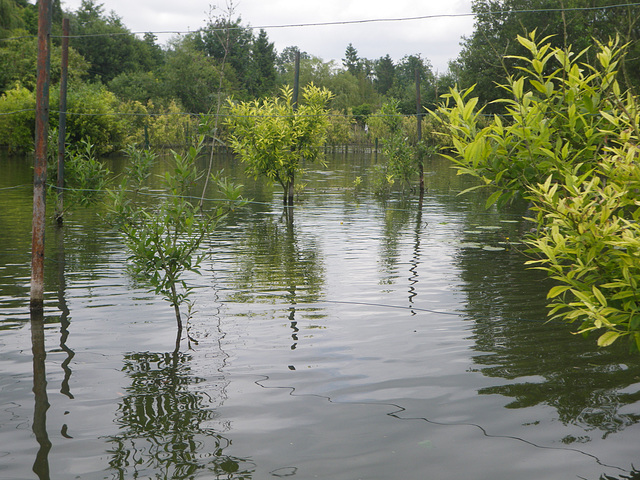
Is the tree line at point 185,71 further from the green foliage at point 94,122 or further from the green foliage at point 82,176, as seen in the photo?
the green foliage at point 82,176

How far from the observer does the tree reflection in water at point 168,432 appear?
4.45 metres

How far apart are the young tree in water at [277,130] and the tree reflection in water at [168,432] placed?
15.3 metres

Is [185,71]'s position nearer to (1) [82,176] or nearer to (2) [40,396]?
(1) [82,176]

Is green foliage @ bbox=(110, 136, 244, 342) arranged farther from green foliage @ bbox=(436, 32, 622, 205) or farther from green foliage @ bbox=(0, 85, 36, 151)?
green foliage @ bbox=(0, 85, 36, 151)

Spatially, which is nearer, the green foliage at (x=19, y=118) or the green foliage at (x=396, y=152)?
the green foliage at (x=396, y=152)

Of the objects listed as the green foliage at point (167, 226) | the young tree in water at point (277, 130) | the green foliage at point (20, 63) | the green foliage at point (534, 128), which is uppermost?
the green foliage at point (20, 63)

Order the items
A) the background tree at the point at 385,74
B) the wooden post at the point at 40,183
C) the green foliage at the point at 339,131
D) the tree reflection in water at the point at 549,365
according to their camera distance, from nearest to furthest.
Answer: the tree reflection in water at the point at 549,365, the wooden post at the point at 40,183, the green foliage at the point at 339,131, the background tree at the point at 385,74

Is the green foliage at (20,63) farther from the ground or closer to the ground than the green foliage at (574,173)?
farther from the ground

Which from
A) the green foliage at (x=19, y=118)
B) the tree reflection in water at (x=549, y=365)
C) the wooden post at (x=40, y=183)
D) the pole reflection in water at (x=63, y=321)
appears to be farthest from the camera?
the green foliage at (x=19, y=118)

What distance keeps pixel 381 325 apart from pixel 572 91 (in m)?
4.77

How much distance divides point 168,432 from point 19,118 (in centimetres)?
Result: 4385

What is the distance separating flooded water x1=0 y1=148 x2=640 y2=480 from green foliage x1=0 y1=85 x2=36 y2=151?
118ft

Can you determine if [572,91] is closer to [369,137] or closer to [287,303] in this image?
[287,303]

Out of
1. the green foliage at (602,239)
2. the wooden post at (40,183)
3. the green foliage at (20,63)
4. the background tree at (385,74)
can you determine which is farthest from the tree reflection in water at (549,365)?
the background tree at (385,74)
